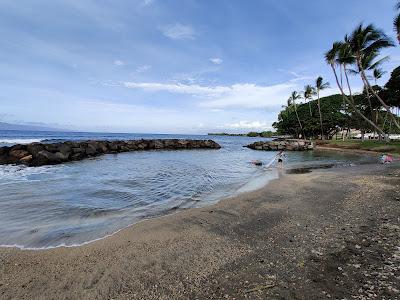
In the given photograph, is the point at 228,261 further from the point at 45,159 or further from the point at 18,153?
the point at 18,153

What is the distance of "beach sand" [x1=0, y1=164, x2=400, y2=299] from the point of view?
4273mm

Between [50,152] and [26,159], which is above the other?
[50,152]

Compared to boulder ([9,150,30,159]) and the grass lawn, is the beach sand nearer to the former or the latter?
boulder ([9,150,30,159])

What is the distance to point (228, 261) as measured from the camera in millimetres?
5297

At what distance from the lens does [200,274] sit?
15.8 ft

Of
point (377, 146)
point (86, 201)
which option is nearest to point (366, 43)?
point (377, 146)

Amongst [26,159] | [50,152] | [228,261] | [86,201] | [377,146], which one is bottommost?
[86,201]

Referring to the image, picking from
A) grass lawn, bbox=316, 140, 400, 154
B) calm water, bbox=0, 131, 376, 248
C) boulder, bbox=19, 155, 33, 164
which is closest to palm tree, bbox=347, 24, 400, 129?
grass lawn, bbox=316, 140, 400, 154

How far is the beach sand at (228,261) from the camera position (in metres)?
4.27

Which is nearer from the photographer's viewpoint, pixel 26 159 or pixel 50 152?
pixel 26 159

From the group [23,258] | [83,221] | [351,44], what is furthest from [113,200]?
[351,44]

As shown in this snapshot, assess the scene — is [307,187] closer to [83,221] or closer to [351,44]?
[83,221]

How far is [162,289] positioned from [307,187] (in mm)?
10258

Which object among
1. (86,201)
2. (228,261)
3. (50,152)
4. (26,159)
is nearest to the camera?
(228,261)
